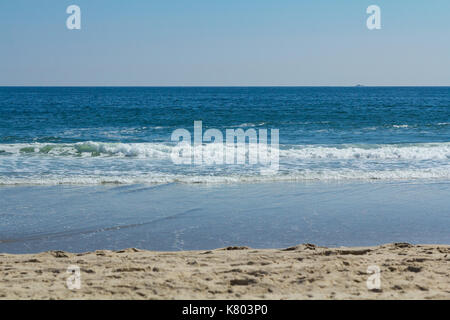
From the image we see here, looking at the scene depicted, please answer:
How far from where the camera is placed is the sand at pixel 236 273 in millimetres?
4953

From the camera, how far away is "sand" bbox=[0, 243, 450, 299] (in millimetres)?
4953

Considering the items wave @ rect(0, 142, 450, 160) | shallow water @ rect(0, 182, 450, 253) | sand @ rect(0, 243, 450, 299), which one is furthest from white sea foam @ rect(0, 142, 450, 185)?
sand @ rect(0, 243, 450, 299)

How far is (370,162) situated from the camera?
16.2 m

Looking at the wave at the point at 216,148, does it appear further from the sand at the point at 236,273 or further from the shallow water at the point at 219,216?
the sand at the point at 236,273

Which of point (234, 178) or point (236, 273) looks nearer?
point (236, 273)

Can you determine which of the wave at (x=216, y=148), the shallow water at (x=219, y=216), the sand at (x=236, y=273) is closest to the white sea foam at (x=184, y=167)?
the wave at (x=216, y=148)

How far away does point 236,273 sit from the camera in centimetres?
556

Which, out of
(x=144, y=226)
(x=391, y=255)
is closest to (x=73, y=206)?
(x=144, y=226)

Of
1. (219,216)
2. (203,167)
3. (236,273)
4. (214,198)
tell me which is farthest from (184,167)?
(236,273)

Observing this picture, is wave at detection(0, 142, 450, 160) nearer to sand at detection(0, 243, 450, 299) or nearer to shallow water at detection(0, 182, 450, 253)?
shallow water at detection(0, 182, 450, 253)

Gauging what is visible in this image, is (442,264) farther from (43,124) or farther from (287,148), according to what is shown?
(43,124)

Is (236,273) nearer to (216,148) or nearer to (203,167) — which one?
(203,167)
